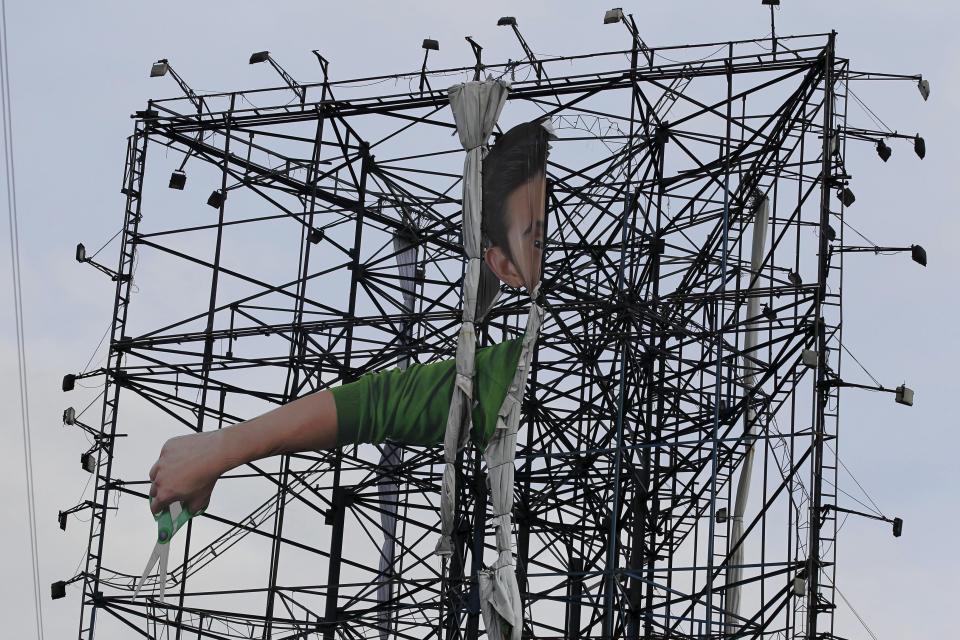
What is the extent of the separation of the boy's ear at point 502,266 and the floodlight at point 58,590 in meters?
11.4

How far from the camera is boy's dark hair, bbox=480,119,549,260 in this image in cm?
3897

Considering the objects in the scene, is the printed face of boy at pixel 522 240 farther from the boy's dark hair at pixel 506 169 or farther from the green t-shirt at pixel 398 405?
the green t-shirt at pixel 398 405

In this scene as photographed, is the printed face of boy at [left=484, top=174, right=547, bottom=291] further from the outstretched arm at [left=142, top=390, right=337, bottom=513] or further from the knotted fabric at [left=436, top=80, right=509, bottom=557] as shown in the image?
the outstretched arm at [left=142, top=390, right=337, bottom=513]

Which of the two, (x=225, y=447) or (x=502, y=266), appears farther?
(x=225, y=447)

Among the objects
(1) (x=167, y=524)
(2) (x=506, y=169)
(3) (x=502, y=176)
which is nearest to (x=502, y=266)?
(3) (x=502, y=176)

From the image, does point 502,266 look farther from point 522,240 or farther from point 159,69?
point 159,69

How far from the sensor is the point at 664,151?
42594mm

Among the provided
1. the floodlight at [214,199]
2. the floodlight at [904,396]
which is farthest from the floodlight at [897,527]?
the floodlight at [214,199]

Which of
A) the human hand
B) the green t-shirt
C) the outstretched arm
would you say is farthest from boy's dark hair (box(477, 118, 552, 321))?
the human hand

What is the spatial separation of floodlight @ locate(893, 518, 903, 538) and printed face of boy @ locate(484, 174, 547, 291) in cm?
768

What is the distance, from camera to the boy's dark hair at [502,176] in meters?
38.9

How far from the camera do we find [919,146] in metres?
42.6

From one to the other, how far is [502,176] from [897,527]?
9.41 m

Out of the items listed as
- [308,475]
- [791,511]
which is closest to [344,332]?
[308,475]
